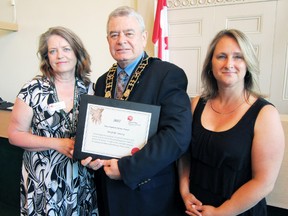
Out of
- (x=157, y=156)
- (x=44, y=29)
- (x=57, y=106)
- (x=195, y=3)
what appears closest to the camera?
(x=157, y=156)

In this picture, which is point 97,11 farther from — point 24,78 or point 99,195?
point 99,195

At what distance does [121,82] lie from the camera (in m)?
1.21

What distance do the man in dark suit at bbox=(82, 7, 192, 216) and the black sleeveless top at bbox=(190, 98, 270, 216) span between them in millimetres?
94

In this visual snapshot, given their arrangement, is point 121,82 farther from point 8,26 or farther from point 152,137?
point 8,26

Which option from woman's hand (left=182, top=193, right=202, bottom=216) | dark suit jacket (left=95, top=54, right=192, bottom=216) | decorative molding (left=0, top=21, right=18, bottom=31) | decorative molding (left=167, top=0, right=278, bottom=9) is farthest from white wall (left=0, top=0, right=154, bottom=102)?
woman's hand (left=182, top=193, right=202, bottom=216)

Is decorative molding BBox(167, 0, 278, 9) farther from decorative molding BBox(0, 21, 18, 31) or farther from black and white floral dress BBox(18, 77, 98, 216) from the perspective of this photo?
decorative molding BBox(0, 21, 18, 31)

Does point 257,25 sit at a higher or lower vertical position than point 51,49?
higher

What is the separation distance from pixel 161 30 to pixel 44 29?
1.68m

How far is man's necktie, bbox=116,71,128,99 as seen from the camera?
120 cm

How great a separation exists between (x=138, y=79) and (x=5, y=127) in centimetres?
184

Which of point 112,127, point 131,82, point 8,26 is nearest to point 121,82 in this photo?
point 131,82

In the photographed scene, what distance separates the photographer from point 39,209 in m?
1.39

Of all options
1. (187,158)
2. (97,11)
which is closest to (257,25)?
(97,11)

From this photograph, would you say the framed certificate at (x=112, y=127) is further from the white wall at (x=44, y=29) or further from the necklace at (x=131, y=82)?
the white wall at (x=44, y=29)
